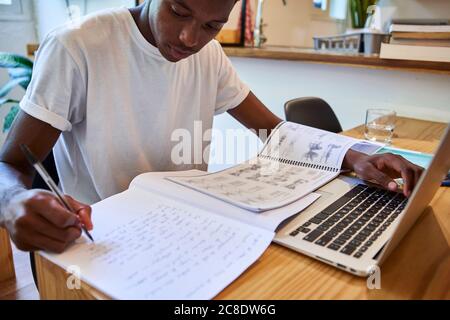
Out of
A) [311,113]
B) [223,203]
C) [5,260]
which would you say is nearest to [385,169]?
[223,203]

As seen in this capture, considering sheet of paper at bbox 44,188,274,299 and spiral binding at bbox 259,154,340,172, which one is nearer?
sheet of paper at bbox 44,188,274,299

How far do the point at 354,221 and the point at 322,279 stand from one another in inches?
6.8

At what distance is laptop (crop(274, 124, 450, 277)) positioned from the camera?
0.48m

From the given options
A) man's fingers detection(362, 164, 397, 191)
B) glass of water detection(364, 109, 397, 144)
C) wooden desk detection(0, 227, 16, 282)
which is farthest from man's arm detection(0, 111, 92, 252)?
wooden desk detection(0, 227, 16, 282)

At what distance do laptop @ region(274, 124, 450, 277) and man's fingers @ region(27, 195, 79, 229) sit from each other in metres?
0.28

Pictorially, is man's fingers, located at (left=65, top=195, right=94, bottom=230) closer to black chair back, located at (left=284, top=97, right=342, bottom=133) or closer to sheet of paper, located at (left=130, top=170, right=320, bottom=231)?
sheet of paper, located at (left=130, top=170, right=320, bottom=231)

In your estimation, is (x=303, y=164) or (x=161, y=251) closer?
(x=161, y=251)

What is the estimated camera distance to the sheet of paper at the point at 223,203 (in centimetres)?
58

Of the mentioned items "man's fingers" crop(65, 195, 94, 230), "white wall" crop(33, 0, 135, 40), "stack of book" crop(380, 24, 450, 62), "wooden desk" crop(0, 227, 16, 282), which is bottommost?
"wooden desk" crop(0, 227, 16, 282)

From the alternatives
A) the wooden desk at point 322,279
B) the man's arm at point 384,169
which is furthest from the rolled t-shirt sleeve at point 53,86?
the man's arm at point 384,169

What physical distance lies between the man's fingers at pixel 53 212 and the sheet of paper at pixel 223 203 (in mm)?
194

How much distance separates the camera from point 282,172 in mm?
807

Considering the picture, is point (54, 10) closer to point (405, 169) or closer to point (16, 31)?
point (16, 31)
